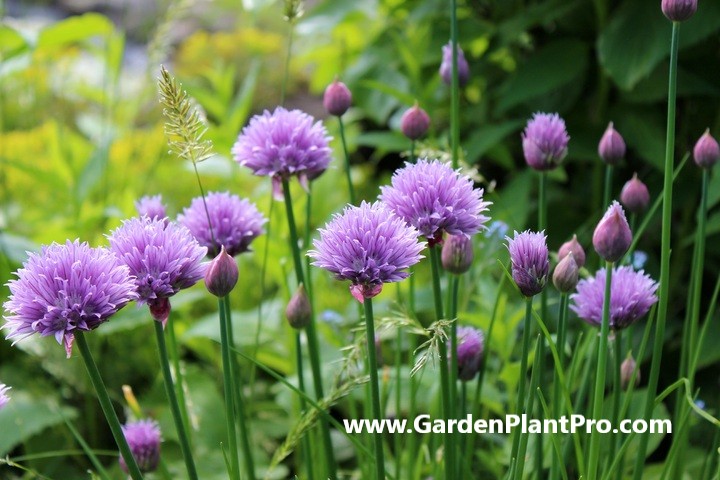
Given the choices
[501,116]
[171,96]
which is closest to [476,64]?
[501,116]

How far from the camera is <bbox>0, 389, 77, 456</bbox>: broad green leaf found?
147cm

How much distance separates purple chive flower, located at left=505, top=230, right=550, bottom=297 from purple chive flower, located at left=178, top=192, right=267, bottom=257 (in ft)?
1.24

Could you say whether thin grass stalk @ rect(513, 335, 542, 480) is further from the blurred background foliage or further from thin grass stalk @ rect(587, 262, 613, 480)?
the blurred background foliage

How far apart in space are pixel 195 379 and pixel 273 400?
34 cm

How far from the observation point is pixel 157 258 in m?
0.72

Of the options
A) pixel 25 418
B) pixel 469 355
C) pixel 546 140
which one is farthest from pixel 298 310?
pixel 25 418

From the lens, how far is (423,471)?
1.20m

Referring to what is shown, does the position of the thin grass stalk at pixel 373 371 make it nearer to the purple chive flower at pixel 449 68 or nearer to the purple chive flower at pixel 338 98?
the purple chive flower at pixel 338 98

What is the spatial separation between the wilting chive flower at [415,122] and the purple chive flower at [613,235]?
33 centimetres

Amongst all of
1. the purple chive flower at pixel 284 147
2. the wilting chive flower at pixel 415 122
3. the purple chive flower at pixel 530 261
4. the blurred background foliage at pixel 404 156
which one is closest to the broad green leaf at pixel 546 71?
the blurred background foliage at pixel 404 156

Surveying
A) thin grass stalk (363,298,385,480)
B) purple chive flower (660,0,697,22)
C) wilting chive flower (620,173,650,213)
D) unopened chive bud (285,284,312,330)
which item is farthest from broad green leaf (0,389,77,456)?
purple chive flower (660,0,697,22)

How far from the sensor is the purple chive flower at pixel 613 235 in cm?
73

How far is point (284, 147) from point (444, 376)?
305 mm

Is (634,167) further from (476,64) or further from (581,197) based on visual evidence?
(476,64)
